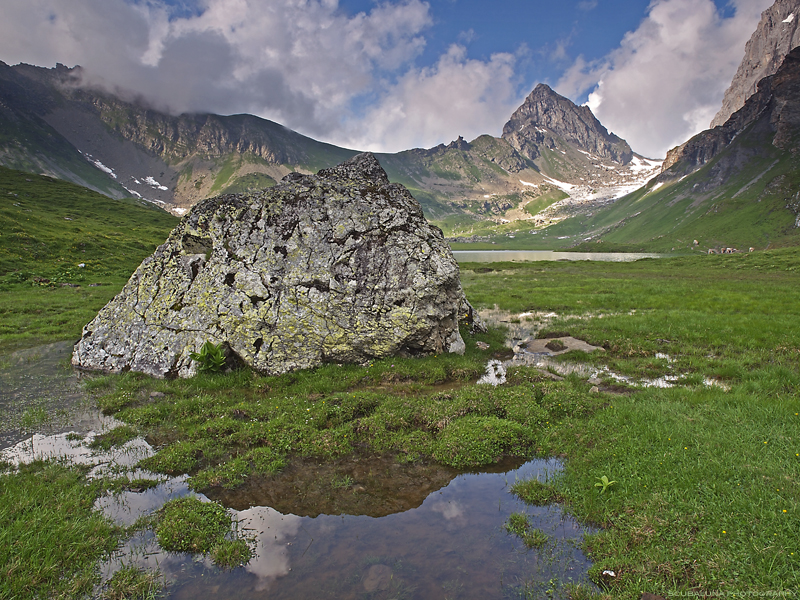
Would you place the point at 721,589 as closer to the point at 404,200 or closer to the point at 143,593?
the point at 143,593

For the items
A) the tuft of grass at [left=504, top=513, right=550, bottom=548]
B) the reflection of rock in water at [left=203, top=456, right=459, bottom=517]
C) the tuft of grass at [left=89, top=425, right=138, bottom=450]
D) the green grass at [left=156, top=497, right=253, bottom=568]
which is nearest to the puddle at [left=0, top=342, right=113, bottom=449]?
the tuft of grass at [left=89, top=425, right=138, bottom=450]

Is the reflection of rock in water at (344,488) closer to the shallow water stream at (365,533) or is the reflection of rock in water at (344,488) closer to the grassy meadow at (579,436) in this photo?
the shallow water stream at (365,533)

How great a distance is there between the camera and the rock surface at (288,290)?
16547mm

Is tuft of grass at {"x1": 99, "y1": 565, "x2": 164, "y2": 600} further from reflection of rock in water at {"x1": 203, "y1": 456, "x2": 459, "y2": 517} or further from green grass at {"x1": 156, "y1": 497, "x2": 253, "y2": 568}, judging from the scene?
reflection of rock in water at {"x1": 203, "y1": 456, "x2": 459, "y2": 517}

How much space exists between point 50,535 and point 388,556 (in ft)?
20.8

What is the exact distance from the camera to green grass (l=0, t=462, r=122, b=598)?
6.13 metres

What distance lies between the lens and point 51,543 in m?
6.89

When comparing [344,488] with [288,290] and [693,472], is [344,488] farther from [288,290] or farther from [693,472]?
[288,290]

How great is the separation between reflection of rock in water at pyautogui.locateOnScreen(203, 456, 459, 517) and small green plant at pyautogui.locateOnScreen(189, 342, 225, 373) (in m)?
7.64

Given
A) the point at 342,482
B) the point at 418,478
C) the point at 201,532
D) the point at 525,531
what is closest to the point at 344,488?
the point at 342,482

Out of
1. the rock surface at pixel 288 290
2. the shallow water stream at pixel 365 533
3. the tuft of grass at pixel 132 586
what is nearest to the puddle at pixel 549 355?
the rock surface at pixel 288 290

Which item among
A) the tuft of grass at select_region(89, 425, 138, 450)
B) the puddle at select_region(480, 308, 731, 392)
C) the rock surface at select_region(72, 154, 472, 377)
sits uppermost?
the rock surface at select_region(72, 154, 472, 377)

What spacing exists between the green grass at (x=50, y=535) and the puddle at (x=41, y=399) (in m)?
3.38

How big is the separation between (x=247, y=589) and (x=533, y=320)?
1044 inches
